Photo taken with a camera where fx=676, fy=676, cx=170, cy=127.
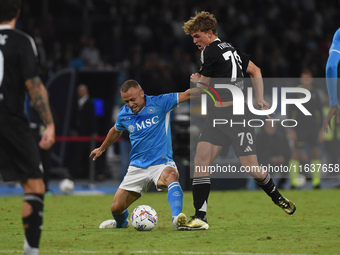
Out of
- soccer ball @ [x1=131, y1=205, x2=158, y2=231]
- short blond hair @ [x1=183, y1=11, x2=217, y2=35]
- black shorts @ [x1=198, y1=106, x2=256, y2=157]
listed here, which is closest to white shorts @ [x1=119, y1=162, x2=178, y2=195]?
soccer ball @ [x1=131, y1=205, x2=158, y2=231]

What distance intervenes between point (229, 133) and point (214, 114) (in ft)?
0.92

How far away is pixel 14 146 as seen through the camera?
5211mm

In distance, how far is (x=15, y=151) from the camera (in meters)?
5.22

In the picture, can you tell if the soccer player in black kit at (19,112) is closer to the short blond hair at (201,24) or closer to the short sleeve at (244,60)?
the short blond hair at (201,24)

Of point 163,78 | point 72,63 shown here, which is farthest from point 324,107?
point 72,63

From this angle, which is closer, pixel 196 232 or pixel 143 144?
pixel 196 232

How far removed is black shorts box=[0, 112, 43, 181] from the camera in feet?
17.1

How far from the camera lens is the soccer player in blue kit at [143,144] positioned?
7.67m

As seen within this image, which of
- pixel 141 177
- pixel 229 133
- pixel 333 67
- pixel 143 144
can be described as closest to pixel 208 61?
pixel 229 133

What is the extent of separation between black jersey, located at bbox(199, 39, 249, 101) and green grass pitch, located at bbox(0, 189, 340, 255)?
166 centimetres

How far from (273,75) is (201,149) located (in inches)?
484

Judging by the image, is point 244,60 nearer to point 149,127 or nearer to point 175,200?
point 149,127

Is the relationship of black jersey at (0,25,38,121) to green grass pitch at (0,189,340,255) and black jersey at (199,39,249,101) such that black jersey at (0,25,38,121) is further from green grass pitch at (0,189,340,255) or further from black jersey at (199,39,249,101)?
black jersey at (199,39,249,101)

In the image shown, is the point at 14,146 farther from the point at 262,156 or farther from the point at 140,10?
the point at 140,10
